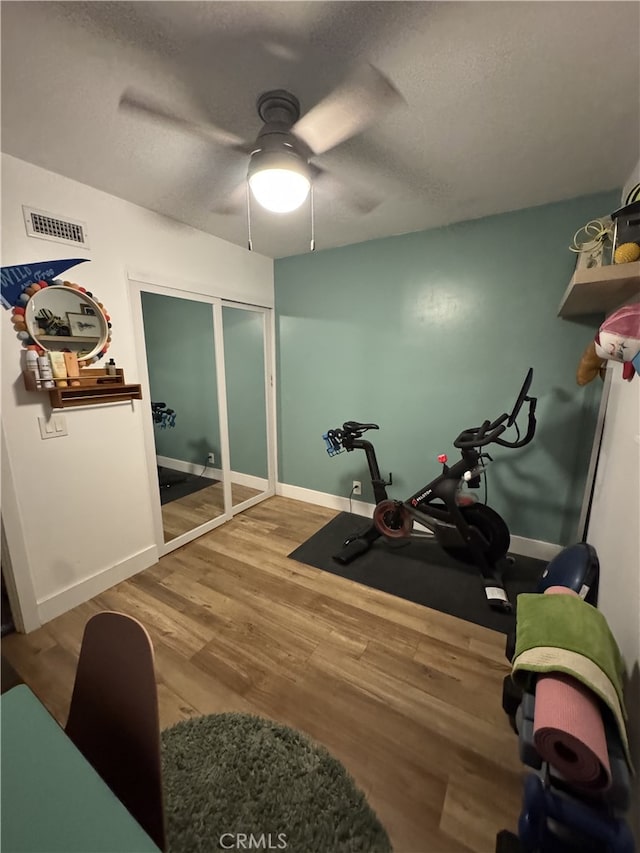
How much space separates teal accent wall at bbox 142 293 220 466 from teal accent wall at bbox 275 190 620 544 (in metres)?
0.79

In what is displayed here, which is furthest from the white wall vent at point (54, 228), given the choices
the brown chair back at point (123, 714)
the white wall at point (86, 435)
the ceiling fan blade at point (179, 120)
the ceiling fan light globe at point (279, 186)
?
the brown chair back at point (123, 714)

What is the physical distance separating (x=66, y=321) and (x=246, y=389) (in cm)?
178

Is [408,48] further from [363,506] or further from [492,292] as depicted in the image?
[363,506]

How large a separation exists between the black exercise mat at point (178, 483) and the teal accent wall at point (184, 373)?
18cm

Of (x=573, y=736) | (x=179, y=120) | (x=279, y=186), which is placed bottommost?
(x=573, y=736)

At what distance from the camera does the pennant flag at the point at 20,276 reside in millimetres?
1631

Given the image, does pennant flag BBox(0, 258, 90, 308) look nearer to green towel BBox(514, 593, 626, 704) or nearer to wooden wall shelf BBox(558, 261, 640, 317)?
green towel BBox(514, 593, 626, 704)

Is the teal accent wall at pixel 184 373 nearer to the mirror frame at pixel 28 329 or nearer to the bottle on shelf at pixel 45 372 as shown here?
the mirror frame at pixel 28 329

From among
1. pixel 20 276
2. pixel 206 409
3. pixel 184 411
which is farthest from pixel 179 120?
pixel 184 411

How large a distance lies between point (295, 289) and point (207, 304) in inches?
35.7

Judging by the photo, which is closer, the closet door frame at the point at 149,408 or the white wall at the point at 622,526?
the white wall at the point at 622,526

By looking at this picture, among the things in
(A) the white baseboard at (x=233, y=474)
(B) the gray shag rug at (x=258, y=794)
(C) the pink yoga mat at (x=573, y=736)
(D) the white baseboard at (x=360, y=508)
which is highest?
(C) the pink yoga mat at (x=573, y=736)

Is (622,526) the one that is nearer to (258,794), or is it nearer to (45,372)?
(258,794)

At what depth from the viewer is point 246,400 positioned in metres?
3.54
